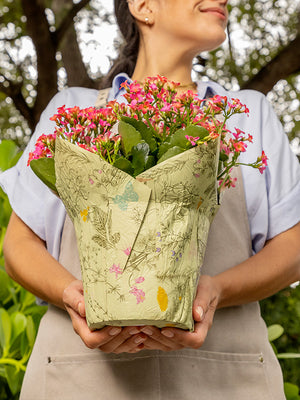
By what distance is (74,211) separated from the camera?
108cm

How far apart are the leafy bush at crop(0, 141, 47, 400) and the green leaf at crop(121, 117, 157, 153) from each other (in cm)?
97

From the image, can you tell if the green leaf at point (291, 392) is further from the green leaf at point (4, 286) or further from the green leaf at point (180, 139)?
the green leaf at point (180, 139)

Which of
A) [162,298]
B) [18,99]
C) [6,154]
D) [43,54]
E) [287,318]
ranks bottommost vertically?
[287,318]

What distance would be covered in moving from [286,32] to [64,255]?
15.6ft

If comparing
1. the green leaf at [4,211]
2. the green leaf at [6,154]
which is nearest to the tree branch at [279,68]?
the green leaf at [6,154]

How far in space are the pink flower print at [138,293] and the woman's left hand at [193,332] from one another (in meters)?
0.08

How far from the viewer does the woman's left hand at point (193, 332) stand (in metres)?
1.03

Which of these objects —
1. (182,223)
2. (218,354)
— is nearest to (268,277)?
(218,354)

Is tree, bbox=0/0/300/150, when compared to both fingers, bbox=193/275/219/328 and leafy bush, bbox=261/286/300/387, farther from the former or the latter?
fingers, bbox=193/275/219/328

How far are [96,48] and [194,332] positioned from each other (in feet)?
14.5

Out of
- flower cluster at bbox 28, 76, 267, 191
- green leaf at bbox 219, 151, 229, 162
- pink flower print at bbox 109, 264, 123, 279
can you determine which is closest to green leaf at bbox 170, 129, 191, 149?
flower cluster at bbox 28, 76, 267, 191

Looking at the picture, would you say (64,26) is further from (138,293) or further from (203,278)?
(138,293)

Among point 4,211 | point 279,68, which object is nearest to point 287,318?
point 279,68

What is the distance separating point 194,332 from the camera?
104 centimetres
